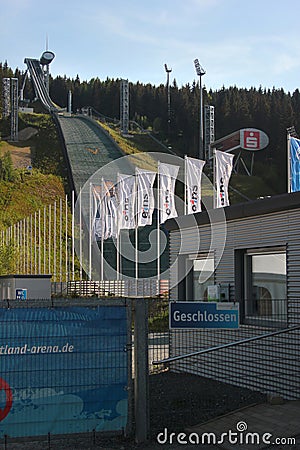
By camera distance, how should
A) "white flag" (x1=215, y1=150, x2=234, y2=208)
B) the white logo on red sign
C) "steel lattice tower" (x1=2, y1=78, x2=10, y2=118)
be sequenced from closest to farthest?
"white flag" (x1=215, y1=150, x2=234, y2=208)
"steel lattice tower" (x1=2, y1=78, x2=10, y2=118)
the white logo on red sign

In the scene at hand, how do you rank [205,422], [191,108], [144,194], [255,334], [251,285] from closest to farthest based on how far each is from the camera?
[205,422] < [255,334] < [251,285] < [144,194] < [191,108]

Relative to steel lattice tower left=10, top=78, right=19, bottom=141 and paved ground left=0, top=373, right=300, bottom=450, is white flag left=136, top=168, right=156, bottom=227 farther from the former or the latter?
steel lattice tower left=10, top=78, right=19, bottom=141

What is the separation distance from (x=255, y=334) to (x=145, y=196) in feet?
81.9

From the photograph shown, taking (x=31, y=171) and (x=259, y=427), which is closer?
(x=259, y=427)

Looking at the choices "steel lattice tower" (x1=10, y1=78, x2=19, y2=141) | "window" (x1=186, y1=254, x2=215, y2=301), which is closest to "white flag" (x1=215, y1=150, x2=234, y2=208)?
"window" (x1=186, y1=254, x2=215, y2=301)

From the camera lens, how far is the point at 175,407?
10.4 metres

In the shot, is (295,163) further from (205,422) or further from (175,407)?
(205,422)

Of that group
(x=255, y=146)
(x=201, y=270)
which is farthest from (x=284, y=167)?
(x=201, y=270)

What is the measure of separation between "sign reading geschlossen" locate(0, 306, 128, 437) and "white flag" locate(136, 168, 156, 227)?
91.8ft

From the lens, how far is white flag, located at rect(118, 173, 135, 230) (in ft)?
123

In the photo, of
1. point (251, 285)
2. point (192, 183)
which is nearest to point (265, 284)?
point (251, 285)

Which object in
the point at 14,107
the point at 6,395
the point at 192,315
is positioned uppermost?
the point at 14,107

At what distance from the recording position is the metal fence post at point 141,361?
8.85 metres

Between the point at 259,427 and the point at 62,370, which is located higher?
the point at 62,370
